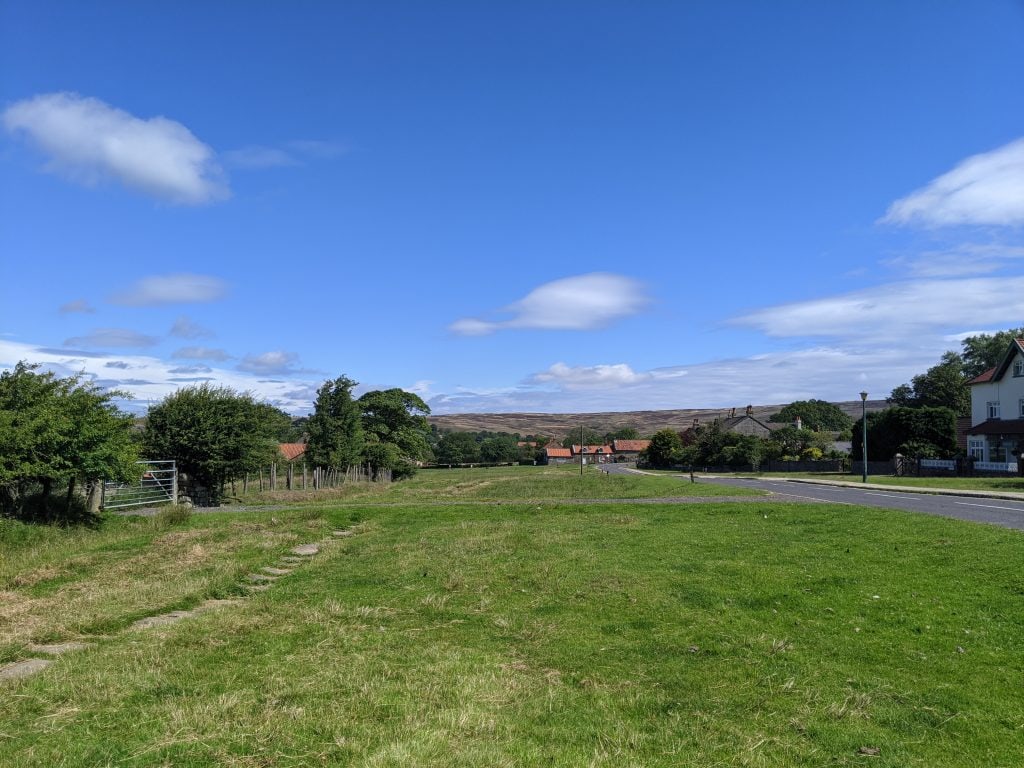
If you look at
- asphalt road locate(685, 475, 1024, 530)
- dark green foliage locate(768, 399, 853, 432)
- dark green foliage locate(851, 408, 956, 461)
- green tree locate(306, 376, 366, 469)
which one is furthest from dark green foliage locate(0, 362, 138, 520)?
dark green foliage locate(768, 399, 853, 432)

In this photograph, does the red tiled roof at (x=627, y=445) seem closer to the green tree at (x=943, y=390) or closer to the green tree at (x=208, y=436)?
the green tree at (x=943, y=390)

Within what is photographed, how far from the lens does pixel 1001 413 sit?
5725 centimetres

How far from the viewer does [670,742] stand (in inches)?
184

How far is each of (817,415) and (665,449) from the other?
204ft

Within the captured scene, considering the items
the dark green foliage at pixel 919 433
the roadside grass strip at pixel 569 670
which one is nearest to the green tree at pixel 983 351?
the dark green foliage at pixel 919 433

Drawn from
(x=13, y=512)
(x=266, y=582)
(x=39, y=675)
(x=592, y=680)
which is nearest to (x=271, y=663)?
(x=39, y=675)

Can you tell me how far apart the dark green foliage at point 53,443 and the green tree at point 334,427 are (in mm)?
27476

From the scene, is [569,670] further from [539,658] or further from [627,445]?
[627,445]

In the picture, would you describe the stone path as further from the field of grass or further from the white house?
the white house

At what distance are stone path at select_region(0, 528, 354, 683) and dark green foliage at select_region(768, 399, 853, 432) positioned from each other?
14428 centimetres

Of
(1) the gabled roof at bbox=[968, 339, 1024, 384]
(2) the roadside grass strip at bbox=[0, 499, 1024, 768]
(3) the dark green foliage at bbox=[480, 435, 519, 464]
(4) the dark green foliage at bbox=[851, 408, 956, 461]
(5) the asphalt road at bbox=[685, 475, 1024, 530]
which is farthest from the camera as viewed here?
(3) the dark green foliage at bbox=[480, 435, 519, 464]

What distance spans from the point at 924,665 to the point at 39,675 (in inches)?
321

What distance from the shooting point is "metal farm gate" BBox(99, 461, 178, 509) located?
70.9ft

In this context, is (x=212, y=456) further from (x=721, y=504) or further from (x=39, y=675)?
(x=39, y=675)
